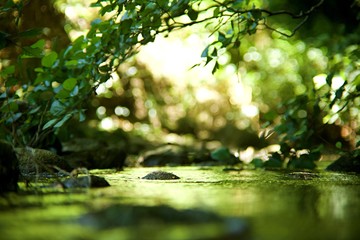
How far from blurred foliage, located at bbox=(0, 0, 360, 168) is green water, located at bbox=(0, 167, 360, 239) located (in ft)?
1.94

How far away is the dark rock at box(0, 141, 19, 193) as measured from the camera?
1.65 meters

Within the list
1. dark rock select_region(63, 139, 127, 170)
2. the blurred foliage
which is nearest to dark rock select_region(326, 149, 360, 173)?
the blurred foliage

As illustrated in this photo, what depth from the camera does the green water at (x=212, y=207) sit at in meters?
0.98

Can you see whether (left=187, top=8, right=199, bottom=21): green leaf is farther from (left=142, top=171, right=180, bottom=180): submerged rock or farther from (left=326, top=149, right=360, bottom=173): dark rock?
(left=326, top=149, right=360, bottom=173): dark rock

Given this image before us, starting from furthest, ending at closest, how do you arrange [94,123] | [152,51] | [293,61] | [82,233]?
[293,61]
[152,51]
[94,123]
[82,233]

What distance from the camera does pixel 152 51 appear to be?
929 cm

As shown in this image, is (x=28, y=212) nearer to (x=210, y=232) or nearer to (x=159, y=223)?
(x=159, y=223)

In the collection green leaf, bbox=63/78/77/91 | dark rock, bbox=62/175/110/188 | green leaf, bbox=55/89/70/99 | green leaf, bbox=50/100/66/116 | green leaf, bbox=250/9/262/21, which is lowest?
dark rock, bbox=62/175/110/188

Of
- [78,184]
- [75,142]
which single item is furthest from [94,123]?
[78,184]

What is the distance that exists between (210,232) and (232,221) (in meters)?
0.14

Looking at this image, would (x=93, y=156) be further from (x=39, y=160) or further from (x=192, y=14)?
(x=192, y=14)

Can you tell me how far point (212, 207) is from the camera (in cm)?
132

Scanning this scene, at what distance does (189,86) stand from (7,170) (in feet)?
28.8

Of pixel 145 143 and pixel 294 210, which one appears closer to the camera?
pixel 294 210
